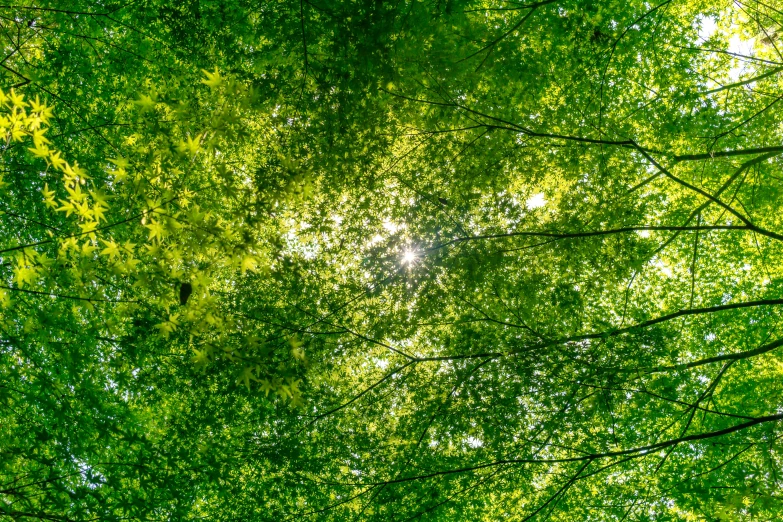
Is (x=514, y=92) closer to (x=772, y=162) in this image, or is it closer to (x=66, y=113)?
(x=772, y=162)

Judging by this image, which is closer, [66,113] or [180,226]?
[180,226]

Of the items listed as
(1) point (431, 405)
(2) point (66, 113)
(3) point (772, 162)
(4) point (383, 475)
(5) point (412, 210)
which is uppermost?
(2) point (66, 113)

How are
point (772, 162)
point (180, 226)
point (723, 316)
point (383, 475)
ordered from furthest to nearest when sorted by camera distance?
→ point (723, 316) → point (772, 162) → point (383, 475) → point (180, 226)

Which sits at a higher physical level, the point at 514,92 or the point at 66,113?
the point at 66,113

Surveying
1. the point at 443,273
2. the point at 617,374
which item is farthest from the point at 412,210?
the point at 617,374

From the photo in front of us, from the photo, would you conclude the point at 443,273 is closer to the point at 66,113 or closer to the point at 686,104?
the point at 686,104

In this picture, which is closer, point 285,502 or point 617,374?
point 617,374

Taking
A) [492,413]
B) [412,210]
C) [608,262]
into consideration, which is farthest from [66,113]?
[608,262]

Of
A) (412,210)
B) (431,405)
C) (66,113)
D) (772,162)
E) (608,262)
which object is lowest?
(431,405)

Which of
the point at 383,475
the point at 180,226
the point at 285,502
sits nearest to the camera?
the point at 180,226
